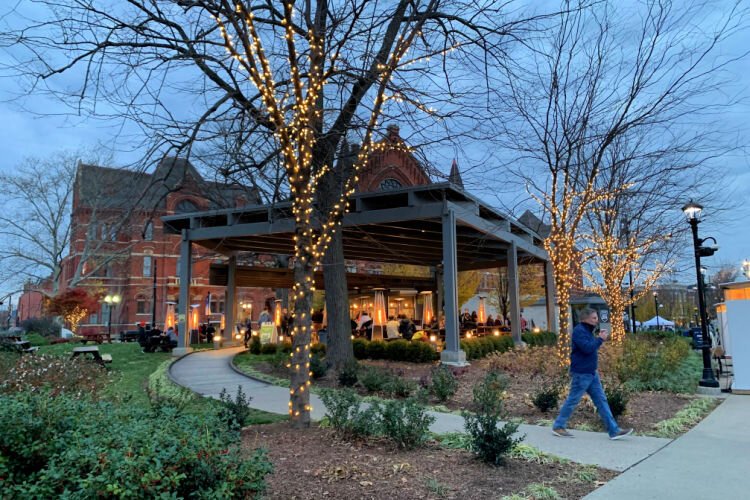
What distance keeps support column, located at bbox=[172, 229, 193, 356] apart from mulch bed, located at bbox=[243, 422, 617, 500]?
14.6m

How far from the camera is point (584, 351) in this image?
6379mm

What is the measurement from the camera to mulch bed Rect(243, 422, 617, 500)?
423 centimetres

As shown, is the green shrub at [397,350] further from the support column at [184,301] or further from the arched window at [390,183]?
the arched window at [390,183]

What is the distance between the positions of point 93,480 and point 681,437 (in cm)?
680

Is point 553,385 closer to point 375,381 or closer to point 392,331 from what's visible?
point 375,381

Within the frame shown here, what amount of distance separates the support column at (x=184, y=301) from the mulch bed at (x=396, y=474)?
14.6 m

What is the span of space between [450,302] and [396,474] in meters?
9.66

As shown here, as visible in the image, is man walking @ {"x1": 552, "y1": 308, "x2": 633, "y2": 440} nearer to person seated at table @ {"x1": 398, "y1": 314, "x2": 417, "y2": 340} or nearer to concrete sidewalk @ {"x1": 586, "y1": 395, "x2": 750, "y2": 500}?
concrete sidewalk @ {"x1": 586, "y1": 395, "x2": 750, "y2": 500}

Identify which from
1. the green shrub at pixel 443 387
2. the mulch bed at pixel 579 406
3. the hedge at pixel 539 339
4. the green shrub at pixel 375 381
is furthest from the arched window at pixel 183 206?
the green shrub at pixel 443 387

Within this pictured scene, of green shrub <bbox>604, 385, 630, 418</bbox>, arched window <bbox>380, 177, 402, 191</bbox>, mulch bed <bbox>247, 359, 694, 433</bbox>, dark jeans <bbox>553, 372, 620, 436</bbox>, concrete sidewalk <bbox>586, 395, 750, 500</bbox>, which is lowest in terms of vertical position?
mulch bed <bbox>247, 359, 694, 433</bbox>

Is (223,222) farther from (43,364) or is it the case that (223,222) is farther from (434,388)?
(434,388)

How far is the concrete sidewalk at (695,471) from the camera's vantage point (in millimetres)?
4293

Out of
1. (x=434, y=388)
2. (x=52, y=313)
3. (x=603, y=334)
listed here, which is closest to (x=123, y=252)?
(x=52, y=313)

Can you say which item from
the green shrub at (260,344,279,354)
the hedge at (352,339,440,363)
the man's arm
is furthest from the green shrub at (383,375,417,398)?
the green shrub at (260,344,279,354)
